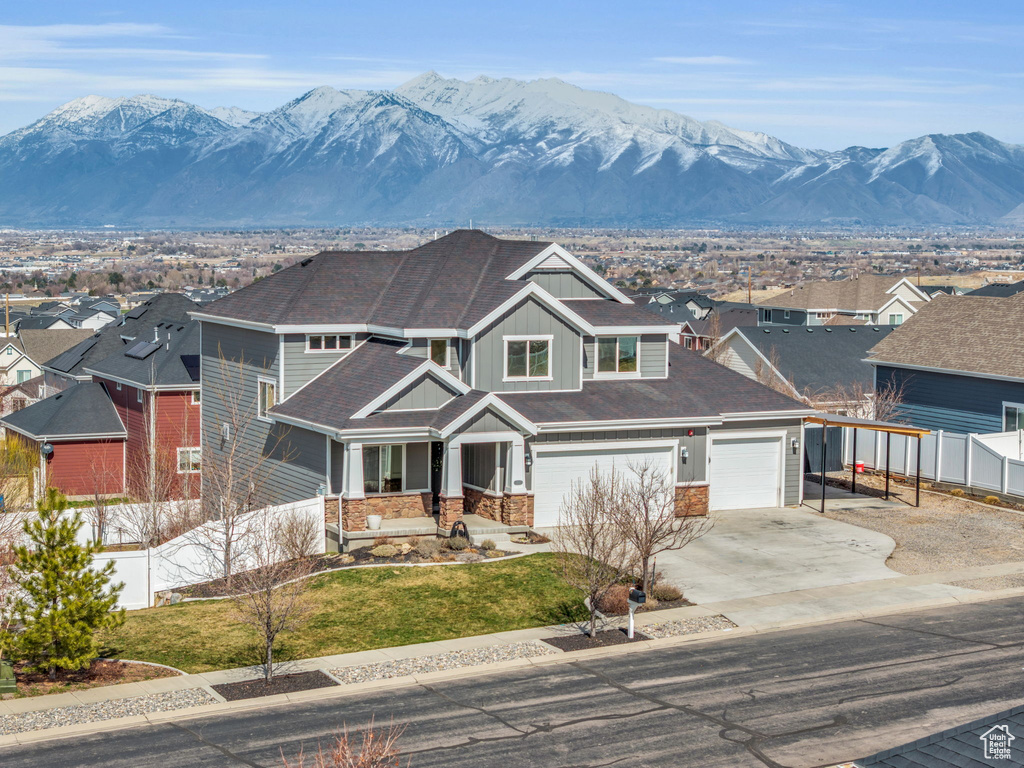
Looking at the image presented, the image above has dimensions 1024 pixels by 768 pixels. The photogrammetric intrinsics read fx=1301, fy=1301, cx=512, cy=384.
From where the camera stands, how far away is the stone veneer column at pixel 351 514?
113 ft

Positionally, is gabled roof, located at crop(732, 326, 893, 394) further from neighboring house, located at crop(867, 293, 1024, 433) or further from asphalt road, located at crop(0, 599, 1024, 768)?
asphalt road, located at crop(0, 599, 1024, 768)

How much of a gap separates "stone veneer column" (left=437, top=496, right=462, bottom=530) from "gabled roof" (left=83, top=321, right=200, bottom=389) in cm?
1729

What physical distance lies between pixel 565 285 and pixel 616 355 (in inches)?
108

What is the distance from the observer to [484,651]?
1008 inches

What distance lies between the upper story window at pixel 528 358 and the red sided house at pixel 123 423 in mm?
13681

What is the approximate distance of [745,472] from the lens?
3934 centimetres

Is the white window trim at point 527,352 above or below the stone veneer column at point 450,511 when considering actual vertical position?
above

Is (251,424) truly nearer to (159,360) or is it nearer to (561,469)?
(561,469)

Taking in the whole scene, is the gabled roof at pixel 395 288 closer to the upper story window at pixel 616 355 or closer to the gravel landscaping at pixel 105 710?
the upper story window at pixel 616 355

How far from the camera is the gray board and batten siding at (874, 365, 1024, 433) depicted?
43750mm

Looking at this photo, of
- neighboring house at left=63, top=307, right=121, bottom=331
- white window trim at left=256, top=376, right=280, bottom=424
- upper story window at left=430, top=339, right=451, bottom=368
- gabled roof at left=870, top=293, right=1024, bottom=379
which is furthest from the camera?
neighboring house at left=63, top=307, right=121, bottom=331

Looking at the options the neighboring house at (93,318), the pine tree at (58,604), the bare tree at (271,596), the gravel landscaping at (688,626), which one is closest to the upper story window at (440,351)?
the bare tree at (271,596)

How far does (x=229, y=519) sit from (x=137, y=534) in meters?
5.48

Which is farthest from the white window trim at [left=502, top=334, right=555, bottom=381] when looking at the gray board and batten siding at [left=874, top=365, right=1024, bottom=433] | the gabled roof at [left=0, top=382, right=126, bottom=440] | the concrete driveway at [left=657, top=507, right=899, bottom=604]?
the gabled roof at [left=0, top=382, right=126, bottom=440]
